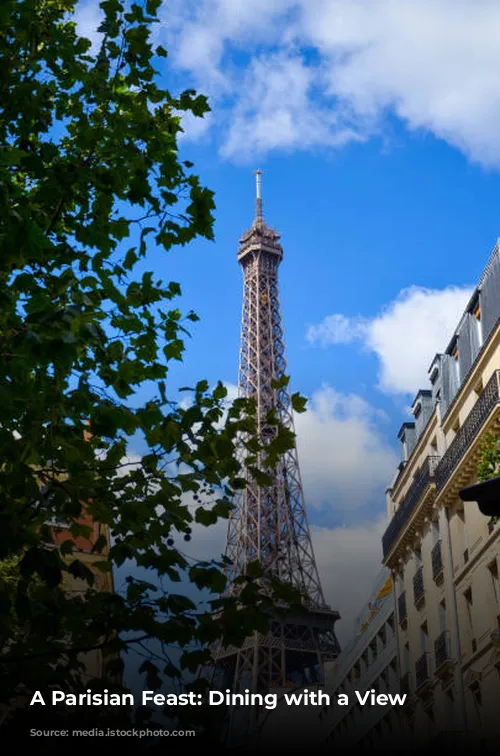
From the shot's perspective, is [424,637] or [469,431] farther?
[424,637]

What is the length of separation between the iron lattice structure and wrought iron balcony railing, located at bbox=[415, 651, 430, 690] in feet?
146

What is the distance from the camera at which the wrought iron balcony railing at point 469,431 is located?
30289 millimetres

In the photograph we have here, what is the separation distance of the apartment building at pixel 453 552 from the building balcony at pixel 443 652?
0.13ft

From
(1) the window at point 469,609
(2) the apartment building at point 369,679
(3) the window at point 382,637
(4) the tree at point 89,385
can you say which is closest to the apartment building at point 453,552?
(1) the window at point 469,609

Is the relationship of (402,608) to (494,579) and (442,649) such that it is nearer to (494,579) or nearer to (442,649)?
(442,649)

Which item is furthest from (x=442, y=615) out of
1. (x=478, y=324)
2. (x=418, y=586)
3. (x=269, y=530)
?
(x=269, y=530)

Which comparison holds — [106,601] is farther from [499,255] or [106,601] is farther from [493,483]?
[499,255]

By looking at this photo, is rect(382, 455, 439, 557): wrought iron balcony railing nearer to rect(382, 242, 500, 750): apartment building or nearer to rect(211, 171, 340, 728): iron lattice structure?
rect(382, 242, 500, 750): apartment building

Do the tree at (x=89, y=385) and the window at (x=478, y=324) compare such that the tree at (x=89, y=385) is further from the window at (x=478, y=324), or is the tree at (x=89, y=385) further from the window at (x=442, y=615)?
the window at (x=442, y=615)

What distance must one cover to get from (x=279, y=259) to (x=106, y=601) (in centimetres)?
11216

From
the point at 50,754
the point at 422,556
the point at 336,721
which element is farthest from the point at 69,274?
the point at 336,721

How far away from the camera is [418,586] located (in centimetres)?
3919

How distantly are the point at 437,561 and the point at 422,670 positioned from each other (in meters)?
4.03

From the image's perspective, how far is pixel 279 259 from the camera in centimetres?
11975
